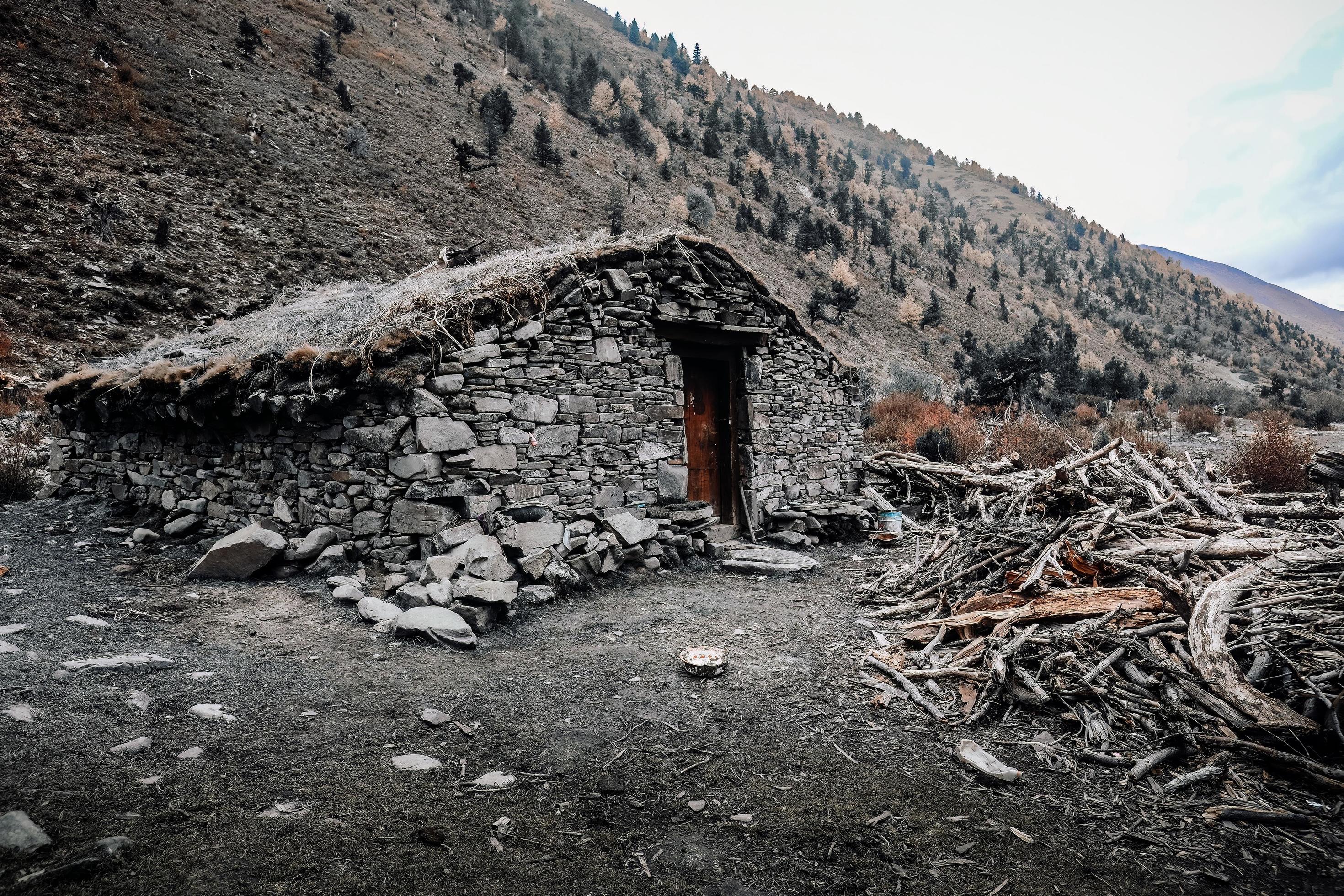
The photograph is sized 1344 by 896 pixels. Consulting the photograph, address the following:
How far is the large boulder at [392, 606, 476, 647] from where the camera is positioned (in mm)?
4457

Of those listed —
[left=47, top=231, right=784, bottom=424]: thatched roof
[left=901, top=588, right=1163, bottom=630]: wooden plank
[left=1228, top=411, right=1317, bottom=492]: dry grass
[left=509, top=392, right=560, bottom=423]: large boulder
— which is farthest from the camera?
[left=1228, top=411, right=1317, bottom=492]: dry grass

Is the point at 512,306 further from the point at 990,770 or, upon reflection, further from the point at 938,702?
the point at 990,770

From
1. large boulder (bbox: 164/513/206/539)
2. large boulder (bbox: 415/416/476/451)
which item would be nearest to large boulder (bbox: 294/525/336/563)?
large boulder (bbox: 415/416/476/451)

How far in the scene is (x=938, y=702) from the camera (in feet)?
12.0

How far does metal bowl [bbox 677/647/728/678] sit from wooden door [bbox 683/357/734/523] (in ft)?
12.8

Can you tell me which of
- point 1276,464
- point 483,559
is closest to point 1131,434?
point 1276,464

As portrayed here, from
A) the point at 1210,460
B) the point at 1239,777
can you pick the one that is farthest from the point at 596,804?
the point at 1210,460

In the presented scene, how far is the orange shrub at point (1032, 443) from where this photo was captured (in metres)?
11.6

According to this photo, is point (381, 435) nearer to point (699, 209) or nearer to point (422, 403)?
point (422, 403)

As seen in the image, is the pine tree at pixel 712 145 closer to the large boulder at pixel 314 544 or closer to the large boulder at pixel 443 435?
the large boulder at pixel 443 435

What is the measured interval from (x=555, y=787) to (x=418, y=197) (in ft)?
71.2

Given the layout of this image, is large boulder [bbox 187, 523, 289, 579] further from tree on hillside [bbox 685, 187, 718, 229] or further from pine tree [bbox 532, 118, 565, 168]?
pine tree [bbox 532, 118, 565, 168]

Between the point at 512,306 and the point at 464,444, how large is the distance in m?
1.47

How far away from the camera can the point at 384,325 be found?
589cm
